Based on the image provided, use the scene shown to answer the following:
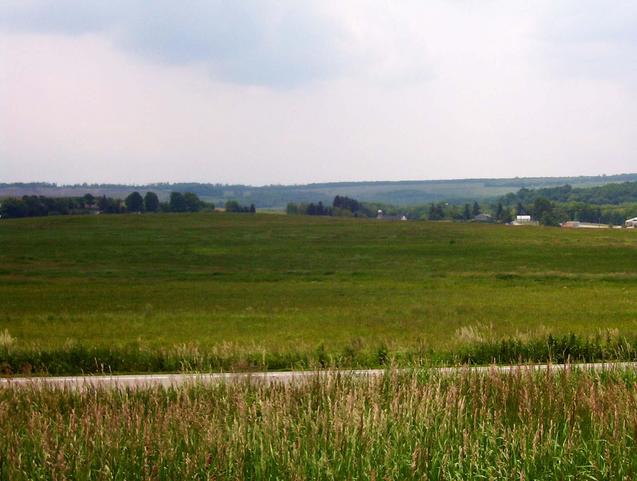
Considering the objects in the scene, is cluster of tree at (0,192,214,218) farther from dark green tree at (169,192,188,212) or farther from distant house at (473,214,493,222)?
distant house at (473,214,493,222)

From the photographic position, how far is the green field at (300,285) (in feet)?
78.1

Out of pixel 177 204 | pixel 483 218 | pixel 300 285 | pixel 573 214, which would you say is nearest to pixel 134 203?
pixel 177 204

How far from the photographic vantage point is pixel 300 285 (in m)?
46.4

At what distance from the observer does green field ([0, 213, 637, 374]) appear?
2380cm

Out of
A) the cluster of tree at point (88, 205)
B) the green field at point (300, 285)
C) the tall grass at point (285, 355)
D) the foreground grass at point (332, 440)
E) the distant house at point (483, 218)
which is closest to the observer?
the foreground grass at point (332, 440)

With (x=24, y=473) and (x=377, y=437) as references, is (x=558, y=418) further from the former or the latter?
(x=24, y=473)

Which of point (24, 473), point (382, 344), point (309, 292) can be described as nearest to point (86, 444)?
point (24, 473)

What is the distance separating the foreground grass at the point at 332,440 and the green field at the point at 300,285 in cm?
746

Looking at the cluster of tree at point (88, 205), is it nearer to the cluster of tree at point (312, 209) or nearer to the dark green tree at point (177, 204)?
the dark green tree at point (177, 204)

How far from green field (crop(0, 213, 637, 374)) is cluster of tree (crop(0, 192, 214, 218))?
14.4 meters

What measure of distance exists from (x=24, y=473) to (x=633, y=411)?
21.8 feet

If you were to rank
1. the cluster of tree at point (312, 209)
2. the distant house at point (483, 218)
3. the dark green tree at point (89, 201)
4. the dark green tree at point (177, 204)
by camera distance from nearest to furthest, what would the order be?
the dark green tree at point (89, 201)
the dark green tree at point (177, 204)
the cluster of tree at point (312, 209)
the distant house at point (483, 218)

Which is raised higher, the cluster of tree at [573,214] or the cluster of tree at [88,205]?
the cluster of tree at [88,205]

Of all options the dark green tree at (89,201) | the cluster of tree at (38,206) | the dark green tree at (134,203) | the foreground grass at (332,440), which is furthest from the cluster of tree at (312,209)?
the foreground grass at (332,440)
